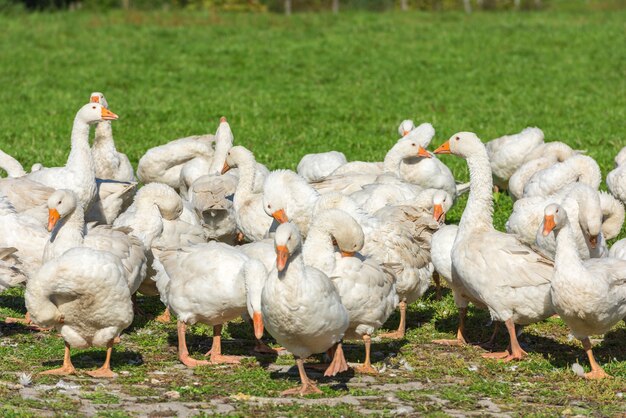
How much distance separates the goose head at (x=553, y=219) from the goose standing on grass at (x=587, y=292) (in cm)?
1

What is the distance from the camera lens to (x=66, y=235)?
32.2 feet

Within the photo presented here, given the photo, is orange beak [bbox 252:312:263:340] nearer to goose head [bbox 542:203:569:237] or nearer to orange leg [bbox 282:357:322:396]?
orange leg [bbox 282:357:322:396]

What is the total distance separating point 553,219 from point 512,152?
24.5 feet

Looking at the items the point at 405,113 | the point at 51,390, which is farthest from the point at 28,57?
the point at 51,390

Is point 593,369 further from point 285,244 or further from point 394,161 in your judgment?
point 394,161

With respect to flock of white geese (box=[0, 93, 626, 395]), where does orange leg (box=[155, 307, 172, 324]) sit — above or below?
below

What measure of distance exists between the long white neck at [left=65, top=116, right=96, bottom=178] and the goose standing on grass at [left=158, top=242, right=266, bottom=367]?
9.83 feet

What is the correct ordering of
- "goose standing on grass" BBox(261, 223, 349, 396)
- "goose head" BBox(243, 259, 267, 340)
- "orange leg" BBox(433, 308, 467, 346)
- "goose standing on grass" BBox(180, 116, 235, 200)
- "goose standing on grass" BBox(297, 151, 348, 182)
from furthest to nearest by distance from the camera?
"goose standing on grass" BBox(297, 151, 348, 182) → "goose standing on grass" BBox(180, 116, 235, 200) → "orange leg" BBox(433, 308, 467, 346) → "goose head" BBox(243, 259, 267, 340) → "goose standing on grass" BBox(261, 223, 349, 396)

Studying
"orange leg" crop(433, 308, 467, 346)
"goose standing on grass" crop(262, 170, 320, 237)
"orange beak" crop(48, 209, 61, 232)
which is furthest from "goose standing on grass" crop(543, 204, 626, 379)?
"orange beak" crop(48, 209, 61, 232)

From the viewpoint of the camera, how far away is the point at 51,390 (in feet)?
26.5

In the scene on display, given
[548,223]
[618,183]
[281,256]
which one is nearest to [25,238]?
[281,256]

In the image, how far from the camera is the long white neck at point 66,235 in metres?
9.77

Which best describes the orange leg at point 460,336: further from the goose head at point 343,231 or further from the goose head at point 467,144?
the goose head at point 467,144

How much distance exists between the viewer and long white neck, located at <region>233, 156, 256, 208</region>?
41.2 feet
